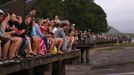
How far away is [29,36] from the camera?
56.9 ft

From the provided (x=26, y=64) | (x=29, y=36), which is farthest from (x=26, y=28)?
(x=26, y=64)

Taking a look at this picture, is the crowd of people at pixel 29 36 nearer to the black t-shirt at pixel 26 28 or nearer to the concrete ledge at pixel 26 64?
the black t-shirt at pixel 26 28

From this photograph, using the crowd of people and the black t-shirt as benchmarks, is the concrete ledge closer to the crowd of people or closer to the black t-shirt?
the crowd of people

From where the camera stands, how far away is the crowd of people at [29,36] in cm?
1486

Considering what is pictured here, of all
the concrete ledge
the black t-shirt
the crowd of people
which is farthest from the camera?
the black t-shirt

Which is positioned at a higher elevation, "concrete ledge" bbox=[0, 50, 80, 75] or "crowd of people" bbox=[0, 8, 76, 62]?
"crowd of people" bbox=[0, 8, 76, 62]

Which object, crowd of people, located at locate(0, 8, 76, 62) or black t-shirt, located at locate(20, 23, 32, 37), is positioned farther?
black t-shirt, located at locate(20, 23, 32, 37)

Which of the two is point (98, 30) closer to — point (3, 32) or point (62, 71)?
point (62, 71)

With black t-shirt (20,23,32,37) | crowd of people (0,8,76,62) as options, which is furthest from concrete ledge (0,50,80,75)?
black t-shirt (20,23,32,37)

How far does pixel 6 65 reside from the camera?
564 inches

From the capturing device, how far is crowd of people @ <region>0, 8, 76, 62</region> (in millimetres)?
14859

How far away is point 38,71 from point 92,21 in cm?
10766

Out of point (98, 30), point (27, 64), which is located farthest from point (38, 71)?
point (98, 30)

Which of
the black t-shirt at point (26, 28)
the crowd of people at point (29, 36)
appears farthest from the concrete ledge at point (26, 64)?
the black t-shirt at point (26, 28)
